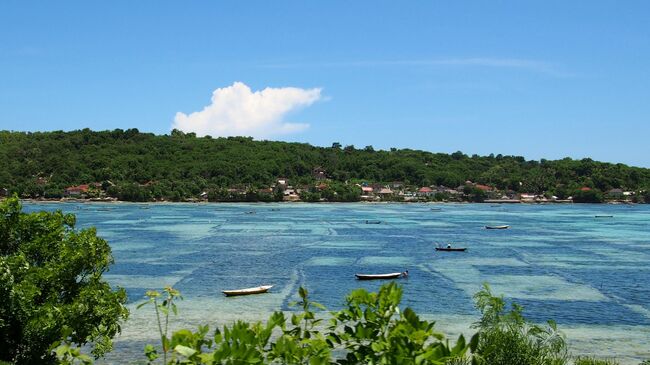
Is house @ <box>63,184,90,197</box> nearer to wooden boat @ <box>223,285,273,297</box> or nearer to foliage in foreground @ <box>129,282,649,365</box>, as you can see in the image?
wooden boat @ <box>223,285,273,297</box>

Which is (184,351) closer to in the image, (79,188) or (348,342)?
(348,342)

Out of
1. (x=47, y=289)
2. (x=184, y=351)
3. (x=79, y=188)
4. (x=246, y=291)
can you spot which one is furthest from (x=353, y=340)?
(x=79, y=188)

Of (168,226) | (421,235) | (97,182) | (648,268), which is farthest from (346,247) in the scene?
(97,182)

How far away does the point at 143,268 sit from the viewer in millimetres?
53031

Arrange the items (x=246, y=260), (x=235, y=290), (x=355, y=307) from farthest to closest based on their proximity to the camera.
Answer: (x=246, y=260), (x=235, y=290), (x=355, y=307)

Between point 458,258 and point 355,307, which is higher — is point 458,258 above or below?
below

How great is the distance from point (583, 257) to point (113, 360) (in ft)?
175

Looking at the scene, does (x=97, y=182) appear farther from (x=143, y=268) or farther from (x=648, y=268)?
(x=648, y=268)

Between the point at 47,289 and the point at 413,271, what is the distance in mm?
39016

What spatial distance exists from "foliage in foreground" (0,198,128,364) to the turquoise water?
30.2ft

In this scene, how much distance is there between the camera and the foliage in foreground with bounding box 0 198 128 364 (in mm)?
15273

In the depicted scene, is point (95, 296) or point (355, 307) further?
point (95, 296)

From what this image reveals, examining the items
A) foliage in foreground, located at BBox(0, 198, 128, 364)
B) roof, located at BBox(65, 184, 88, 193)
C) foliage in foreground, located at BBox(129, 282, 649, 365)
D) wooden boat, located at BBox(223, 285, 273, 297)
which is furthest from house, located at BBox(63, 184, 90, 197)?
foliage in foreground, located at BBox(129, 282, 649, 365)

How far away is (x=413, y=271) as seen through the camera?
171 ft
